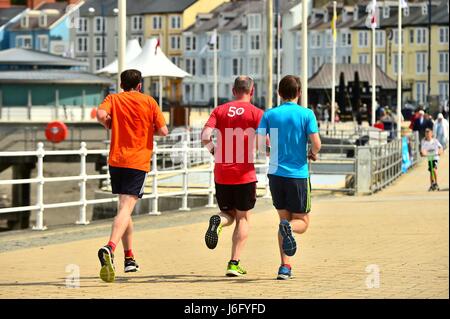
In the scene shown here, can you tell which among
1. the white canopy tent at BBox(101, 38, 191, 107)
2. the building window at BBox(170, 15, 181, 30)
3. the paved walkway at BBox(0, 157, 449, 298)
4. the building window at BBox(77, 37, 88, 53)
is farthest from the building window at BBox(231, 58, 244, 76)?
the paved walkway at BBox(0, 157, 449, 298)

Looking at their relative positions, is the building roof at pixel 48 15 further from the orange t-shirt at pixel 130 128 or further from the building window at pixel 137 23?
the orange t-shirt at pixel 130 128

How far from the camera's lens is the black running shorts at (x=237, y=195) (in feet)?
40.4

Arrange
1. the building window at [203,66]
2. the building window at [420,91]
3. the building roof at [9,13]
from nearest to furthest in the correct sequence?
the building roof at [9,13], the building window at [420,91], the building window at [203,66]

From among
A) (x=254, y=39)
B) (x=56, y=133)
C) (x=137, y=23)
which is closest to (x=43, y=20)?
(x=137, y=23)

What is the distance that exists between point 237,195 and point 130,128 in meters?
1.05

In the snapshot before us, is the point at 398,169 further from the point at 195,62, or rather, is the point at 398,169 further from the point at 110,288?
the point at 195,62

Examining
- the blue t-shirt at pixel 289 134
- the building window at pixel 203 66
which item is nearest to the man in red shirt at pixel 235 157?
the blue t-shirt at pixel 289 134

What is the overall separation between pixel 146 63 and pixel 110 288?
38.2 m

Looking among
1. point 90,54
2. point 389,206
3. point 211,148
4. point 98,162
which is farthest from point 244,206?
point 90,54

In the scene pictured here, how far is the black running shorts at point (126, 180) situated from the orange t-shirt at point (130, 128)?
0.05 meters

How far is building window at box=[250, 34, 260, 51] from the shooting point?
133 m

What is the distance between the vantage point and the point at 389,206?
2411 cm

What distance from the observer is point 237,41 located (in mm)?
135875

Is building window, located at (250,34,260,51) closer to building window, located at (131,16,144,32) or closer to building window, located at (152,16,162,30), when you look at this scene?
building window, located at (152,16,162,30)
